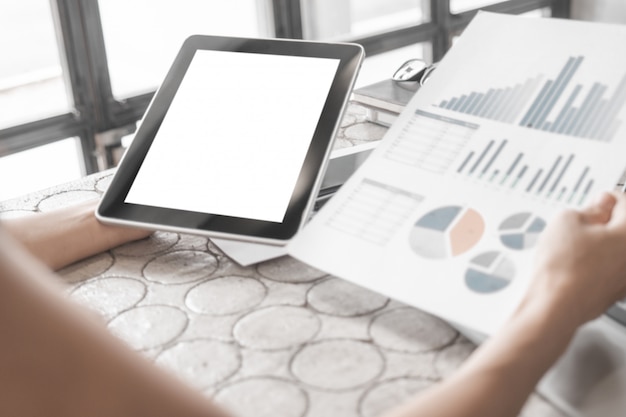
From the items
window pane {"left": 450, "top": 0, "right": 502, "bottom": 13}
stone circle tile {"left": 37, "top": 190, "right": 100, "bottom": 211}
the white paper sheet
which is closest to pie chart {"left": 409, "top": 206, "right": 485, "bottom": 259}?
the white paper sheet

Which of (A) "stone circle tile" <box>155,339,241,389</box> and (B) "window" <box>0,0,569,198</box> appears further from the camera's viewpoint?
(B) "window" <box>0,0,569,198</box>

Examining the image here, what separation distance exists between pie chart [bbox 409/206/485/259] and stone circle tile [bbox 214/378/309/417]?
0.59ft

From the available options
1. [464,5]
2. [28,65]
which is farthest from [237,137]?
[464,5]

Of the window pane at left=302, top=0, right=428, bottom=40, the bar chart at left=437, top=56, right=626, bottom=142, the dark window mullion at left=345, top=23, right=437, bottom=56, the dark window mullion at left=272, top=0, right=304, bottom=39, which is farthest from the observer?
the dark window mullion at left=345, top=23, right=437, bottom=56

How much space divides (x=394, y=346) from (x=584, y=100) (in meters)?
0.32

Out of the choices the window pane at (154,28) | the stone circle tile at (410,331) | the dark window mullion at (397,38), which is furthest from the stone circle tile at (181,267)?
the dark window mullion at (397,38)

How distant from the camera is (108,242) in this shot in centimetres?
90

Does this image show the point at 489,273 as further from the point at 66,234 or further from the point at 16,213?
the point at 16,213

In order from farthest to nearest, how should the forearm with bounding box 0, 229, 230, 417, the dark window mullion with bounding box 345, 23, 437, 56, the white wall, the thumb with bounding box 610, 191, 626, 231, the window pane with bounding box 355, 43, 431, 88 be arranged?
the white wall → the window pane with bounding box 355, 43, 431, 88 → the dark window mullion with bounding box 345, 23, 437, 56 → the thumb with bounding box 610, 191, 626, 231 → the forearm with bounding box 0, 229, 230, 417

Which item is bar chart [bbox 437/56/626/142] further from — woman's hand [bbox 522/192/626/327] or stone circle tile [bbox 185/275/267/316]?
stone circle tile [bbox 185/275/267/316]

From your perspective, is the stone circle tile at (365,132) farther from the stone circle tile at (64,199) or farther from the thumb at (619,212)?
the thumb at (619,212)

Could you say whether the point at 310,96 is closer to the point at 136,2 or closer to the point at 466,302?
the point at 466,302

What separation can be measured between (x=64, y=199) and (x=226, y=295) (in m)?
0.37

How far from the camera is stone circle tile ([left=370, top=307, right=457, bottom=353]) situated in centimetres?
69
